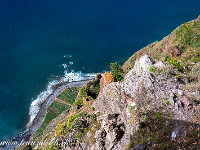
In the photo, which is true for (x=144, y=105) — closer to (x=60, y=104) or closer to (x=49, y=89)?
(x=60, y=104)

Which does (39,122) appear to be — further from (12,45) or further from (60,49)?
(12,45)

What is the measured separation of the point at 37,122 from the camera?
57.8m

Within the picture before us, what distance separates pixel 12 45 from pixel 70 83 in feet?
115

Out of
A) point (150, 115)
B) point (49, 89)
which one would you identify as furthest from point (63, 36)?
point (150, 115)

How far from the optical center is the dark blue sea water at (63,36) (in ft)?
208

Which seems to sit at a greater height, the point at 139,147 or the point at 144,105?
the point at 144,105

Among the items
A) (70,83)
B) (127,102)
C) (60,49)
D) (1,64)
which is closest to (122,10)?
(60,49)

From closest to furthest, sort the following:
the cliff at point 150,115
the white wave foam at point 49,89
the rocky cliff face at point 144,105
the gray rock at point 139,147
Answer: the gray rock at point 139,147 → the cliff at point 150,115 → the rocky cliff face at point 144,105 → the white wave foam at point 49,89

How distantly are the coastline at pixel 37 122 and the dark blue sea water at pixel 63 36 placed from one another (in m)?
2.88

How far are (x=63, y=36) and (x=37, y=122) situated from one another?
140ft

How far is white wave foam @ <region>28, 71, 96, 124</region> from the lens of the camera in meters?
59.5

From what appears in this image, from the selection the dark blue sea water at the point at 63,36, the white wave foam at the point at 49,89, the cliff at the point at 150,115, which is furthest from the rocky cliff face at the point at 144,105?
the dark blue sea water at the point at 63,36

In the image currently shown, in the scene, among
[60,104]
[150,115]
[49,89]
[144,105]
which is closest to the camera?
[150,115]

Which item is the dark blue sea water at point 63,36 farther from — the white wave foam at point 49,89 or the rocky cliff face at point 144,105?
the rocky cliff face at point 144,105
